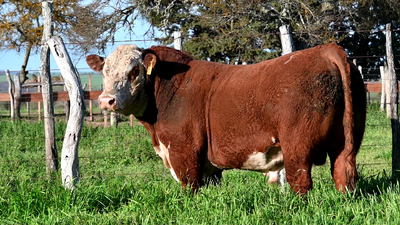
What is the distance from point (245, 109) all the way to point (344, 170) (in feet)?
3.75

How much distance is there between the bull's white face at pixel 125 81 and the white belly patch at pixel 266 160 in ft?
4.86

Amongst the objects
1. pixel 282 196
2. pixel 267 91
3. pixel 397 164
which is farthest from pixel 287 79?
pixel 397 164

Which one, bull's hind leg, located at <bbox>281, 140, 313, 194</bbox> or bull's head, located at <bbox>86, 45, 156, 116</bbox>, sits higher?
bull's head, located at <bbox>86, 45, 156, 116</bbox>

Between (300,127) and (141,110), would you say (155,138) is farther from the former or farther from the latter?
(300,127)

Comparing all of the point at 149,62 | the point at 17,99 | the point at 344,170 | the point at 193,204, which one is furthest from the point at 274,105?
the point at 17,99

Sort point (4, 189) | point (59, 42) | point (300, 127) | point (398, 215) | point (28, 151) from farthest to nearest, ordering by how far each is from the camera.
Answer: point (28, 151)
point (59, 42)
point (4, 189)
point (300, 127)
point (398, 215)

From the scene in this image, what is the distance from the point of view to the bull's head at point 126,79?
5453mm

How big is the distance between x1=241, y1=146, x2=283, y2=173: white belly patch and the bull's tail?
0.64 metres

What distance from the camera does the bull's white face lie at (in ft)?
17.9

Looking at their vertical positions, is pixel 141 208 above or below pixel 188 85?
below

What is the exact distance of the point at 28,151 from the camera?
989 cm

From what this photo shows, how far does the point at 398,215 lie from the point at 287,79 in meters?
1.60

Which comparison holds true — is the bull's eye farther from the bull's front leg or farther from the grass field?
the grass field

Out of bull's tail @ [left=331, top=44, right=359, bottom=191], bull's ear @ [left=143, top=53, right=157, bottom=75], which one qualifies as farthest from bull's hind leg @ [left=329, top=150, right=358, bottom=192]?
bull's ear @ [left=143, top=53, right=157, bottom=75]
